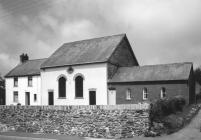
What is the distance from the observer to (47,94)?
40.6 meters

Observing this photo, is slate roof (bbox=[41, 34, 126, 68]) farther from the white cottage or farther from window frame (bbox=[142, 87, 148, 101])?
window frame (bbox=[142, 87, 148, 101])

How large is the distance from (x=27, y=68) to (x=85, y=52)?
17.3m

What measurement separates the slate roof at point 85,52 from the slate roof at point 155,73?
10.8 feet

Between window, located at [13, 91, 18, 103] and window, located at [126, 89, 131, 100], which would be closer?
window, located at [126, 89, 131, 100]

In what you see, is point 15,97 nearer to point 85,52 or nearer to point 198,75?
point 85,52

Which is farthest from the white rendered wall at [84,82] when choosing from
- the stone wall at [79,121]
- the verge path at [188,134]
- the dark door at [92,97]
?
the verge path at [188,134]

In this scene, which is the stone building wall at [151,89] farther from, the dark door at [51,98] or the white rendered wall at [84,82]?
the dark door at [51,98]

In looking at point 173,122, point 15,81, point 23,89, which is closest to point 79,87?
point 23,89

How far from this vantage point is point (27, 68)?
51.5 metres

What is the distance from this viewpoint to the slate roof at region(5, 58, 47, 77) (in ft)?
161

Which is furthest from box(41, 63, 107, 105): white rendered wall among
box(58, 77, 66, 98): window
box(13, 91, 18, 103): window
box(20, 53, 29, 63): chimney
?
box(20, 53, 29, 63): chimney

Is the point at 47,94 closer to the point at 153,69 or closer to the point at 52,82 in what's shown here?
the point at 52,82

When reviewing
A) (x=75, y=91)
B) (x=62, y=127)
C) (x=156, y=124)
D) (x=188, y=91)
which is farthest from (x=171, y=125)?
(x=75, y=91)

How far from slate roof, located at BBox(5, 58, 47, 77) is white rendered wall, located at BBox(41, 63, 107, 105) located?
778 cm
